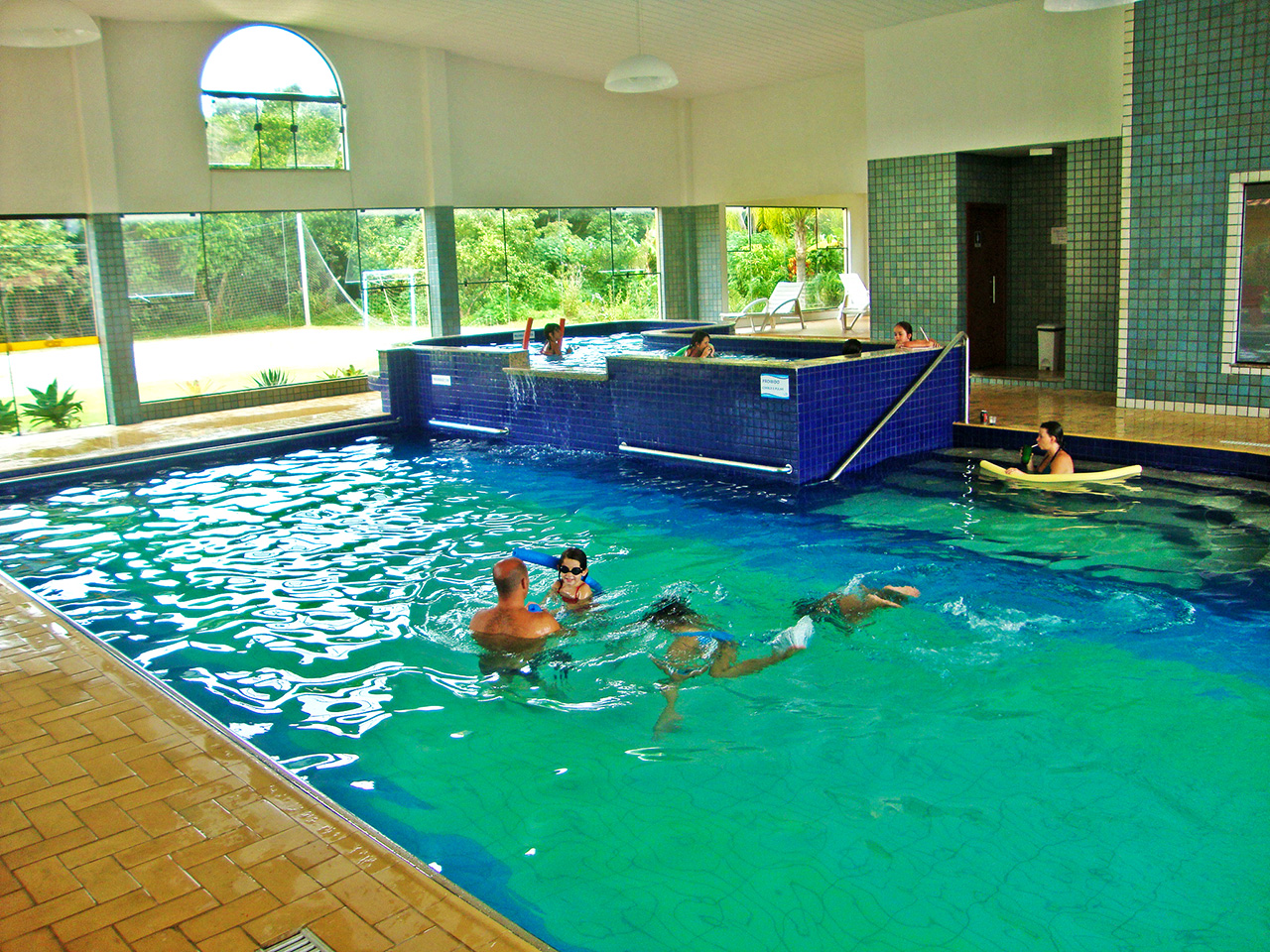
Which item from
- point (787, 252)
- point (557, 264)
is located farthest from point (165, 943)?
point (787, 252)

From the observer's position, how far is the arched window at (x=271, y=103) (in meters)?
11.9

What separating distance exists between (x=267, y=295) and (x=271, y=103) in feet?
7.49

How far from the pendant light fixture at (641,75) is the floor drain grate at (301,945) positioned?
8.02m

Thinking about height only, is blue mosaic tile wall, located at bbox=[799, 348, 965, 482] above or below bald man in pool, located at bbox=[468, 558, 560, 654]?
above

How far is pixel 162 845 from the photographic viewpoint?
9.52 feet

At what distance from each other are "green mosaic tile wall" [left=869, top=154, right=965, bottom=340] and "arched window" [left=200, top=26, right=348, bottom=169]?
6.74 meters

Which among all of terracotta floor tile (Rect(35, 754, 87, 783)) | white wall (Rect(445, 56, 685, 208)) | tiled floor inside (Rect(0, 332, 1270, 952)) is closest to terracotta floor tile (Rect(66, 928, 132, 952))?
tiled floor inside (Rect(0, 332, 1270, 952))

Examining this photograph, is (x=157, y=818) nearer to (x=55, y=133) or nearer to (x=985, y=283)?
(x=55, y=133)

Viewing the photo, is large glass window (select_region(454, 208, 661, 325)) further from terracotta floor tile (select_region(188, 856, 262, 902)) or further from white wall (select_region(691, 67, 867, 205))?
terracotta floor tile (select_region(188, 856, 262, 902))

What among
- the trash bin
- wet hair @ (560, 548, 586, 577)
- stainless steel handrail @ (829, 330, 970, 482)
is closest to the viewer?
wet hair @ (560, 548, 586, 577)

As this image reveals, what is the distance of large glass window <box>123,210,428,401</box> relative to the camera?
11.9 m

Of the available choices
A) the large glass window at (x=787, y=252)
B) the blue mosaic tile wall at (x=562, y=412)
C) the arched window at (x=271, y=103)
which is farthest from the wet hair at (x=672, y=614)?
the large glass window at (x=787, y=252)

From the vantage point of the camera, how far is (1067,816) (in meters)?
3.36

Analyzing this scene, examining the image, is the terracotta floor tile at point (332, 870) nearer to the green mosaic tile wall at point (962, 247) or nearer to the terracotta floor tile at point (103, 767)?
the terracotta floor tile at point (103, 767)
